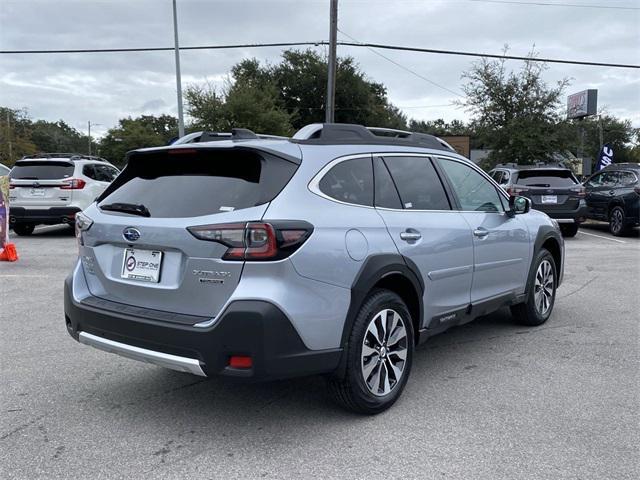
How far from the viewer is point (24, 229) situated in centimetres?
1337

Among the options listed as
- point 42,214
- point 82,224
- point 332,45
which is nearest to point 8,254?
point 42,214

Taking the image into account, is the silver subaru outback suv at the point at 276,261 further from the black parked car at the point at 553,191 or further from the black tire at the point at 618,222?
the black tire at the point at 618,222

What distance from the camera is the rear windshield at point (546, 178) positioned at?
13.3m

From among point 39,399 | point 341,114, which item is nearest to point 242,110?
point 341,114

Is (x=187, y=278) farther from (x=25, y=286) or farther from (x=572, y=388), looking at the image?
(x=25, y=286)

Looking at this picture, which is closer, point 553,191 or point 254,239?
point 254,239

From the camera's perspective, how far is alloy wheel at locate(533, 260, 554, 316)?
5.73m

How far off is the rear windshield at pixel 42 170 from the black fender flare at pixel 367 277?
1074 centimetres

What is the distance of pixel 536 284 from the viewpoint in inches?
224

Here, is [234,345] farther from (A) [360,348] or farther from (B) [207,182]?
(B) [207,182]

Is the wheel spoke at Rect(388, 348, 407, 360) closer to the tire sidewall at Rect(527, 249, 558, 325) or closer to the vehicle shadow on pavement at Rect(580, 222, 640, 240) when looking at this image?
the tire sidewall at Rect(527, 249, 558, 325)

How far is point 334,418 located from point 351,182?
1.46m

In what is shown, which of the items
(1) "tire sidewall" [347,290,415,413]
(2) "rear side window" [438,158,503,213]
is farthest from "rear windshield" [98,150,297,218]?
(2) "rear side window" [438,158,503,213]

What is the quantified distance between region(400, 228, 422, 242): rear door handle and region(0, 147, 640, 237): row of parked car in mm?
9600
